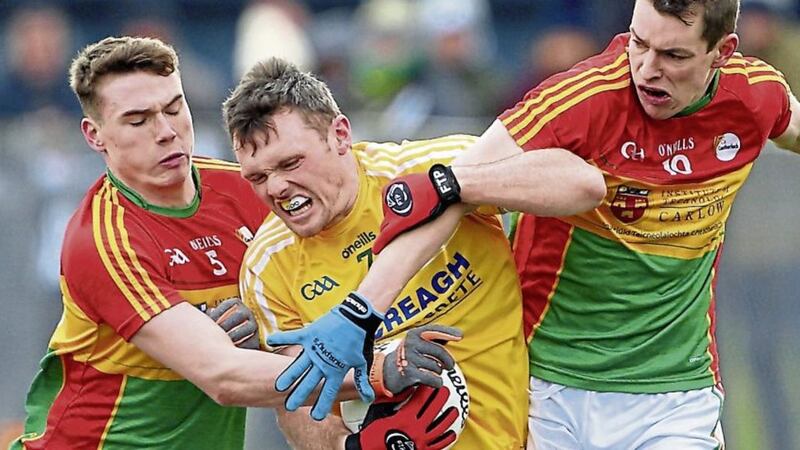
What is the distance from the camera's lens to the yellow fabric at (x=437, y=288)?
5.24 metres

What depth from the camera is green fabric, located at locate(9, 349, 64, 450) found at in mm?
5867

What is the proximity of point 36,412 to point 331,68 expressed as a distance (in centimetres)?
583

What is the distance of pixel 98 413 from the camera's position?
5.75 meters

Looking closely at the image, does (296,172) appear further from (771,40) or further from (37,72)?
(37,72)

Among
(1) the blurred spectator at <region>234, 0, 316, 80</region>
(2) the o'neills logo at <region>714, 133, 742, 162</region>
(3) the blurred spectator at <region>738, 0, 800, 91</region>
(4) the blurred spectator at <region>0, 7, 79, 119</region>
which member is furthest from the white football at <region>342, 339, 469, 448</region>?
(4) the blurred spectator at <region>0, 7, 79, 119</region>

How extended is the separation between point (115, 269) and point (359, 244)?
2.71ft

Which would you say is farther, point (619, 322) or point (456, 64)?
point (456, 64)

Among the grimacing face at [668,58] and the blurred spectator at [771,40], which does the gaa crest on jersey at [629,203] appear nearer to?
the grimacing face at [668,58]

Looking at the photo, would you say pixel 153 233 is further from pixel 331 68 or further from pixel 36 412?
pixel 331 68

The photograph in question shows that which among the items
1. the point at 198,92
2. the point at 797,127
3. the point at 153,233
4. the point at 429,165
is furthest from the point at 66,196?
the point at 797,127

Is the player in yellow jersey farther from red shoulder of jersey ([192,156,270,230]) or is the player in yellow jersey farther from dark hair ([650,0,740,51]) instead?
dark hair ([650,0,740,51])

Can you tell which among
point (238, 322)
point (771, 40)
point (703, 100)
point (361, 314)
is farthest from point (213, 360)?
point (771, 40)

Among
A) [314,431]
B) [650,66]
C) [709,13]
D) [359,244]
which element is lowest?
[314,431]

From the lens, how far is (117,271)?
5.39 meters
